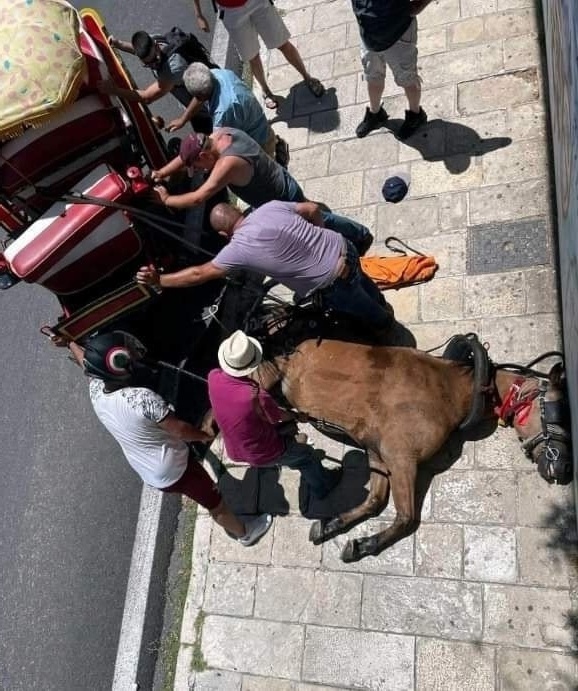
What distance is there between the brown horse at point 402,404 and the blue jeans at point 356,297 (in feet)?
0.90

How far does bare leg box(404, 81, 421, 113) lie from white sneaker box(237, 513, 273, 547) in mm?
3856

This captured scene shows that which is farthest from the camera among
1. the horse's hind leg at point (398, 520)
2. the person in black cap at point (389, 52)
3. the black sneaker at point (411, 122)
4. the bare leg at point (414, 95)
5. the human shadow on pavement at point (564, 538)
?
the black sneaker at point (411, 122)

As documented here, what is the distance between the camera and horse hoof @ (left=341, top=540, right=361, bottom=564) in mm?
4547

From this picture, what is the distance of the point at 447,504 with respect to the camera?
4574 millimetres

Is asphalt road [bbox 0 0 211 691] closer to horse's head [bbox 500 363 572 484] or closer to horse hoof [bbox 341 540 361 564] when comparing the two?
horse hoof [bbox 341 540 361 564]

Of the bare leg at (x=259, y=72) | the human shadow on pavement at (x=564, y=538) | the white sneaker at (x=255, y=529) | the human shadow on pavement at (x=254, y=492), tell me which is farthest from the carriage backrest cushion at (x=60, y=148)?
the human shadow on pavement at (x=564, y=538)

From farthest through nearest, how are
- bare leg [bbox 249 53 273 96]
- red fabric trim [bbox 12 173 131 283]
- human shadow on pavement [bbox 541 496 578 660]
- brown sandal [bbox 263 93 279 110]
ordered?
brown sandal [bbox 263 93 279 110], bare leg [bbox 249 53 273 96], red fabric trim [bbox 12 173 131 283], human shadow on pavement [bbox 541 496 578 660]

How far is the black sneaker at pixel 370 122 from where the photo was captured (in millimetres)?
6219

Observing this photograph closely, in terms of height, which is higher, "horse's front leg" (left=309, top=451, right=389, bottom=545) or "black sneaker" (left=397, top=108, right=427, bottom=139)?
"black sneaker" (left=397, top=108, right=427, bottom=139)

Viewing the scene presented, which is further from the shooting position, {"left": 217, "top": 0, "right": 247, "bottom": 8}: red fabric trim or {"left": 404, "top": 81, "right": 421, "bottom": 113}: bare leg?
{"left": 217, "top": 0, "right": 247, "bottom": 8}: red fabric trim

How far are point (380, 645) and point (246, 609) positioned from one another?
1042 mm

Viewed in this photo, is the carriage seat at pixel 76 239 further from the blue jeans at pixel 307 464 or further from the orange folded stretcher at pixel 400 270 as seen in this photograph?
the blue jeans at pixel 307 464

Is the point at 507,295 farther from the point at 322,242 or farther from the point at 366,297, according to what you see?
the point at 322,242

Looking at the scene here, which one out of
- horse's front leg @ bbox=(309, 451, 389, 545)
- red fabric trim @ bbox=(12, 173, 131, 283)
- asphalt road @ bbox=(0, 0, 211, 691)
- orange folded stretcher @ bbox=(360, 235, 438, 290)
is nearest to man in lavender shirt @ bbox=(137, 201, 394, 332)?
orange folded stretcher @ bbox=(360, 235, 438, 290)
